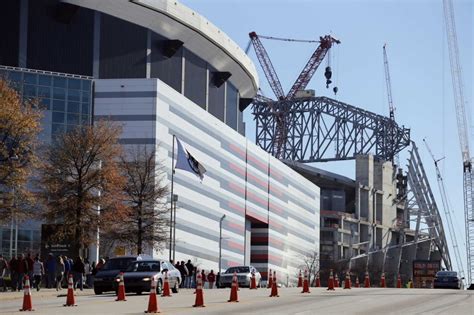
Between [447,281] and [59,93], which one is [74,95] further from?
[447,281]

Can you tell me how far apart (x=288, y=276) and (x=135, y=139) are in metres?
58.7

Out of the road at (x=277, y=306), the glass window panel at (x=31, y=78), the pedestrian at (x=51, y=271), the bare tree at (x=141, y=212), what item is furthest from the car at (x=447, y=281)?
the glass window panel at (x=31, y=78)

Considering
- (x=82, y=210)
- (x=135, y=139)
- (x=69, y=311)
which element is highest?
(x=135, y=139)

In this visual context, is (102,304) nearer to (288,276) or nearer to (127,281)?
(127,281)

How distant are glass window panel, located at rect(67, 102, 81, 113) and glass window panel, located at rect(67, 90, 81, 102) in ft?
1.24

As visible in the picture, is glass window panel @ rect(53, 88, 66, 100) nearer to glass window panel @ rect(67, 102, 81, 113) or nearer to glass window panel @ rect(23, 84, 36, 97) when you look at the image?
glass window panel @ rect(67, 102, 81, 113)

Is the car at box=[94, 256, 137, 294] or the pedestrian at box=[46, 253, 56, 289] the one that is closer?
the car at box=[94, 256, 137, 294]

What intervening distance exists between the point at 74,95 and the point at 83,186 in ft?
114

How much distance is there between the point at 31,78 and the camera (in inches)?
3597

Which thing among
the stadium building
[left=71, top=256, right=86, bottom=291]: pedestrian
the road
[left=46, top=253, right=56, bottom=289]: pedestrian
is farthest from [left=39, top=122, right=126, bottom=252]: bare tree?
the road

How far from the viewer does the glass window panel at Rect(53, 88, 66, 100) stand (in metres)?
92.7

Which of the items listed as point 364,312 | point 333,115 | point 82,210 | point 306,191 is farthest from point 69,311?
point 333,115

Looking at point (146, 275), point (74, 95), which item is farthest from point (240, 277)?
point (74, 95)

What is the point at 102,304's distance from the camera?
32.8 meters
